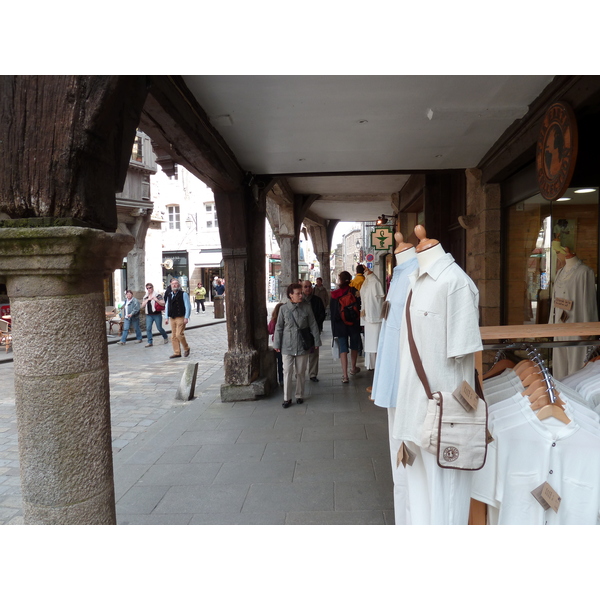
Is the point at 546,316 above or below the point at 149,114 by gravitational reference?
below

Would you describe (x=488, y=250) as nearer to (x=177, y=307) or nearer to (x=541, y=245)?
(x=541, y=245)

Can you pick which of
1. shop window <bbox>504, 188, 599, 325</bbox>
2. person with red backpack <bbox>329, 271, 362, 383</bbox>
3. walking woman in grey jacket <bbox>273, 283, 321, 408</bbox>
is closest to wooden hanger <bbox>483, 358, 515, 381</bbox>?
shop window <bbox>504, 188, 599, 325</bbox>

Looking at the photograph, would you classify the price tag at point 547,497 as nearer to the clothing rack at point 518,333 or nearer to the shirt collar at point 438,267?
the clothing rack at point 518,333

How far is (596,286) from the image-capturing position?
4.08 m

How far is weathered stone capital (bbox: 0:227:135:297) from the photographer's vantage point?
196cm

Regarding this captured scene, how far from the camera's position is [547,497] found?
6.87ft

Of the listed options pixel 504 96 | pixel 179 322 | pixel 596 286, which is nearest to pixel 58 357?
pixel 504 96

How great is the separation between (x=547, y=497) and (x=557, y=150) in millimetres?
2318

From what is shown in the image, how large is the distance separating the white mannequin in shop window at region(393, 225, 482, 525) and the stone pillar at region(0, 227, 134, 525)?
1.46 metres

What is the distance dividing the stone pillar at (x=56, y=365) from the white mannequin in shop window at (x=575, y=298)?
340 centimetres

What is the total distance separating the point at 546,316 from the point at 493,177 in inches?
67.2

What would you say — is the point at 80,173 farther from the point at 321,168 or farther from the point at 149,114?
the point at 321,168

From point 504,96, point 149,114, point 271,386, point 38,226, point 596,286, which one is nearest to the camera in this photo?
point 38,226

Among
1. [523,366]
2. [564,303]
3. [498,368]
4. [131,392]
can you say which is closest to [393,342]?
[498,368]
